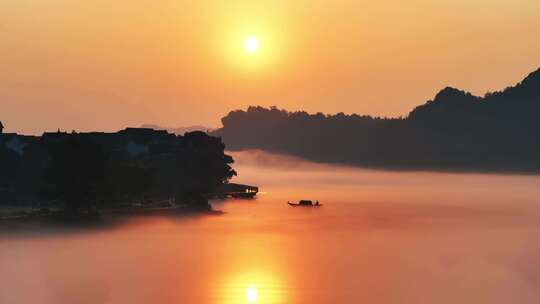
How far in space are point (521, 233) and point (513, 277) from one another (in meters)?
48.6

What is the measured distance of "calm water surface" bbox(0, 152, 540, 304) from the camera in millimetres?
67562

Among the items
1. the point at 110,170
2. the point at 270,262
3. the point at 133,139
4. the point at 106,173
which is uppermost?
the point at 133,139

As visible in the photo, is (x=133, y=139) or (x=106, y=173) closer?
(x=106, y=173)

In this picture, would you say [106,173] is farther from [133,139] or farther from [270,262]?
[133,139]

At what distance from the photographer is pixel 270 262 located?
8656 cm

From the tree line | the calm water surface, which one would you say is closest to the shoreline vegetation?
the tree line

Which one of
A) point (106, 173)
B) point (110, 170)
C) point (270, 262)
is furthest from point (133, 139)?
point (270, 262)

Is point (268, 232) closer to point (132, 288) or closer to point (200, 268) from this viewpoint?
point (200, 268)

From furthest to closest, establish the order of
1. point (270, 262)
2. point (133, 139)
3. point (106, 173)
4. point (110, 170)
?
point (133, 139)
point (110, 170)
point (106, 173)
point (270, 262)

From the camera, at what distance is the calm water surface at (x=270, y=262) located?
222ft

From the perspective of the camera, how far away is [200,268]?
82.2 metres

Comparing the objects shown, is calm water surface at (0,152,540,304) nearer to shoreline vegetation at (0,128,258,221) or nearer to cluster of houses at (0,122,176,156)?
shoreline vegetation at (0,128,258,221)

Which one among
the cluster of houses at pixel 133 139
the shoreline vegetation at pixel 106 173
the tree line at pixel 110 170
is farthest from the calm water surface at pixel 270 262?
the cluster of houses at pixel 133 139

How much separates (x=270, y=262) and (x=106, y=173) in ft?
120
